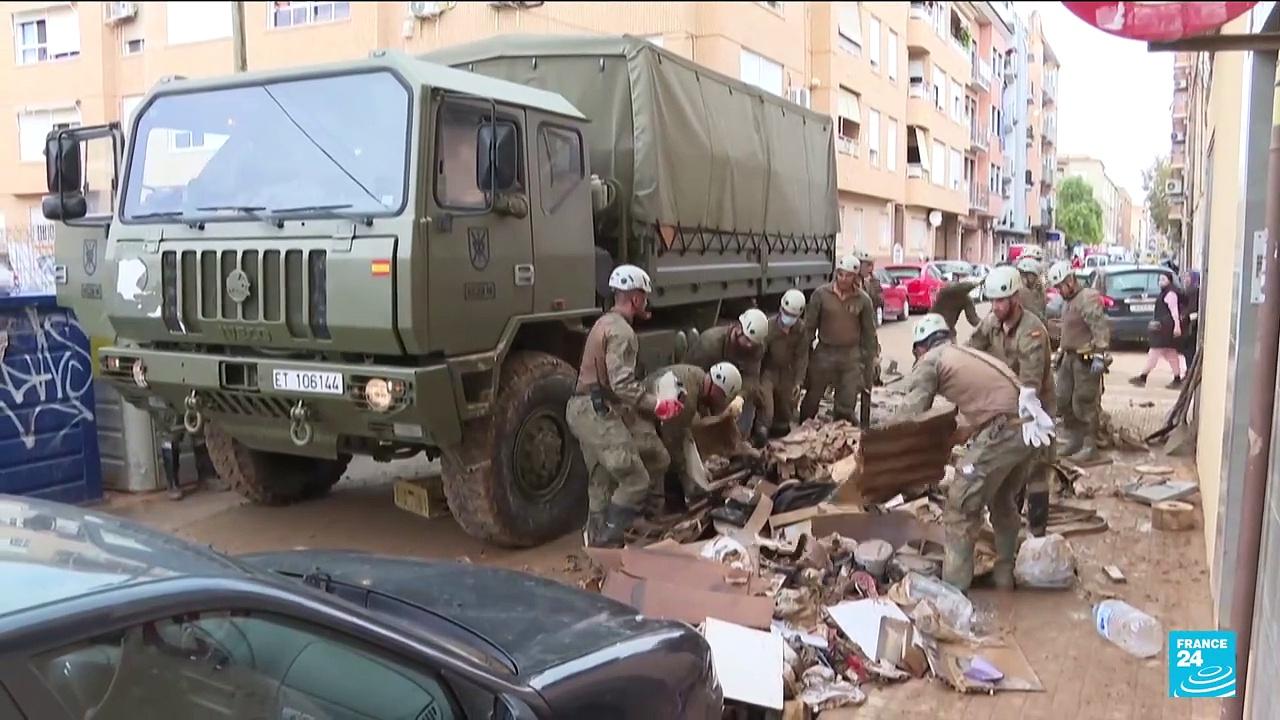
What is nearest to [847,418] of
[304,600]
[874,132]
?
[304,600]

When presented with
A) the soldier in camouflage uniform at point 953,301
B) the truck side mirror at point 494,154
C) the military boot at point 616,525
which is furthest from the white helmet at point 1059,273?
the truck side mirror at point 494,154

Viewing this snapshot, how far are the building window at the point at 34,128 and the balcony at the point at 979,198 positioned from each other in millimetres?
37287

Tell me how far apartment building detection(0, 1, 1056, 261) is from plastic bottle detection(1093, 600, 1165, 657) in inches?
550

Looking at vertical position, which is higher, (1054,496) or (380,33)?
(380,33)

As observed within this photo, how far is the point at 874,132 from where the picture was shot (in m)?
33.4

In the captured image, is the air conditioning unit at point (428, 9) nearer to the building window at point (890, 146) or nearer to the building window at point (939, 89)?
the building window at point (890, 146)

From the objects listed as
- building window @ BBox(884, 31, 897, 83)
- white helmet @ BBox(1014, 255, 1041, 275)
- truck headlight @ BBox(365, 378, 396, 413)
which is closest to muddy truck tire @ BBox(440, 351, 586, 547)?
truck headlight @ BBox(365, 378, 396, 413)

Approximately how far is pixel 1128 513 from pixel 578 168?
468cm

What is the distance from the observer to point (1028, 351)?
21.7 ft

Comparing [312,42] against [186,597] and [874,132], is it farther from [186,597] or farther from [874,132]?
[186,597]

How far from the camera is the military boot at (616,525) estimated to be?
6316 millimetres

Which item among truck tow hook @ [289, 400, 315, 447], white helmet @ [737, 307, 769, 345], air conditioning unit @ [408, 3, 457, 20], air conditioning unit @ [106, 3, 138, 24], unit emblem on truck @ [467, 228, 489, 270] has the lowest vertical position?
truck tow hook @ [289, 400, 315, 447]

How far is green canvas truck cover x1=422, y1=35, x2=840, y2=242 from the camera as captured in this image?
7.70m

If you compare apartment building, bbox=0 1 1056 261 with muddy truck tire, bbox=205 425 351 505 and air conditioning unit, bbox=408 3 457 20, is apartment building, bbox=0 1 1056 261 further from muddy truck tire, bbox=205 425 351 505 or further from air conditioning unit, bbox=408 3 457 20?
muddy truck tire, bbox=205 425 351 505
